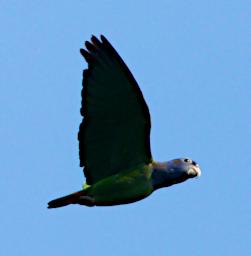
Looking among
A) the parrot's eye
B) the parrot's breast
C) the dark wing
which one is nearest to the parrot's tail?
the parrot's breast

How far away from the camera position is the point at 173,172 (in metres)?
24.2

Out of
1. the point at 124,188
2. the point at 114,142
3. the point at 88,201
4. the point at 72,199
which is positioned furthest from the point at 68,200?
the point at 114,142

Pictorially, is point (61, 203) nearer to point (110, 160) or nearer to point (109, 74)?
point (110, 160)

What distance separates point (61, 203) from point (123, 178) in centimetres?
146

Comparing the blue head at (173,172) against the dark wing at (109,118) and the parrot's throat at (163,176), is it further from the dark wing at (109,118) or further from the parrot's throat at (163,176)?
the dark wing at (109,118)

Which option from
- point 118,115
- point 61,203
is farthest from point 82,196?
point 118,115

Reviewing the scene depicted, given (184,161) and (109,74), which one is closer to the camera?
(109,74)

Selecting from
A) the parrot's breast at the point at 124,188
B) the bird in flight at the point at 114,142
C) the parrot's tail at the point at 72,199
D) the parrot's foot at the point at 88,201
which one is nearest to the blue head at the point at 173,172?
the bird in flight at the point at 114,142

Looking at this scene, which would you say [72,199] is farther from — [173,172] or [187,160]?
[187,160]

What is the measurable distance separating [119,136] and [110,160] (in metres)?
0.68

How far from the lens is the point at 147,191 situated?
23.9 m

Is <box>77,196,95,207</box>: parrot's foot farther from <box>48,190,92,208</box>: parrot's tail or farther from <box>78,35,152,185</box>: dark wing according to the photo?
<box>78,35,152,185</box>: dark wing

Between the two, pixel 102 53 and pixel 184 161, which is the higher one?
pixel 102 53

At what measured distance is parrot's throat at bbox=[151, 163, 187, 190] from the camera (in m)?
24.1
